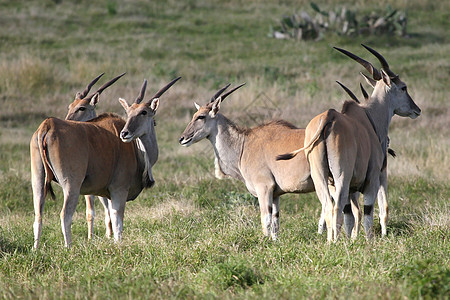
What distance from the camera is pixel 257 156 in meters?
7.98

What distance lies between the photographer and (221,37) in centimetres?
2695

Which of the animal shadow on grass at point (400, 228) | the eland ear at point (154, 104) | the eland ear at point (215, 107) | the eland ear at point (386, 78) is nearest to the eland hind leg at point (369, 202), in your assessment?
the animal shadow on grass at point (400, 228)

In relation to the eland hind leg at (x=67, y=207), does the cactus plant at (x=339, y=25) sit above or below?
below

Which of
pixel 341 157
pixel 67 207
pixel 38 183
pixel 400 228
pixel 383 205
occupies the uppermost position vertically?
pixel 341 157

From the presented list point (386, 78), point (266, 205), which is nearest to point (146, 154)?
point (266, 205)

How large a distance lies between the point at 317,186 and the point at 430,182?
4598 millimetres

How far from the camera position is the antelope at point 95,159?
682 cm

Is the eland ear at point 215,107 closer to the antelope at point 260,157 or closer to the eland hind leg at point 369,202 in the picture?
the antelope at point 260,157

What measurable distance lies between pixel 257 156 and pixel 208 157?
5.46m

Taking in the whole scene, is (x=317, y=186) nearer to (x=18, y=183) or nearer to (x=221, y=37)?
(x=18, y=183)

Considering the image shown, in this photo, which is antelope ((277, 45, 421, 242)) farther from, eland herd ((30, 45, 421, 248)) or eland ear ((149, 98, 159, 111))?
eland ear ((149, 98, 159, 111))

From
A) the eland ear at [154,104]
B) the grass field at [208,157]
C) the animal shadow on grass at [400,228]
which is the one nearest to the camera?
the grass field at [208,157]

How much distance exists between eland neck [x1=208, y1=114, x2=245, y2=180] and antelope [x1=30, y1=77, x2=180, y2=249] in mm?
814

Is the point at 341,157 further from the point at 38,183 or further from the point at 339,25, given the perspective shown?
the point at 339,25
